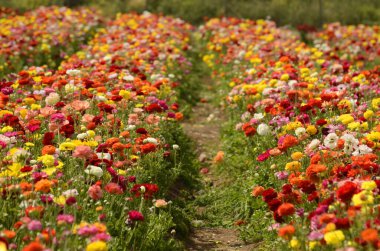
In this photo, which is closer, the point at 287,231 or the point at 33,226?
the point at 33,226

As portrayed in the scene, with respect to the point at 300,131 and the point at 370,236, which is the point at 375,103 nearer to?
the point at 300,131

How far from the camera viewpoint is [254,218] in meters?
5.91

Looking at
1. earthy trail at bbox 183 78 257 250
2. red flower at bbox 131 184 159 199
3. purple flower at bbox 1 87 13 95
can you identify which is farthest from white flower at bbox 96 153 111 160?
purple flower at bbox 1 87 13 95

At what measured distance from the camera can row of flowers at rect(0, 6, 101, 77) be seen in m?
11.9

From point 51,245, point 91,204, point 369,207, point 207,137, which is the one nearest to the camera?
point 51,245

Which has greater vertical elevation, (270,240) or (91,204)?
(91,204)

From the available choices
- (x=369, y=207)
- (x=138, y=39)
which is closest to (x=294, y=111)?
(x=369, y=207)

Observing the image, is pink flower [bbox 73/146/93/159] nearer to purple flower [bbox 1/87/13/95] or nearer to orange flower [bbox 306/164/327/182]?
orange flower [bbox 306/164/327/182]

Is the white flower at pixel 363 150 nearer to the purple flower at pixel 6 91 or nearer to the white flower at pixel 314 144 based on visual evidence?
the white flower at pixel 314 144

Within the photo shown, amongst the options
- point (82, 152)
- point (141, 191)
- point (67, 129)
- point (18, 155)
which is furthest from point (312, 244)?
point (67, 129)

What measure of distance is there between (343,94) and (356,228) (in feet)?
11.9

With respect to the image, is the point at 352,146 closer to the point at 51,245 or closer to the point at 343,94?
the point at 343,94

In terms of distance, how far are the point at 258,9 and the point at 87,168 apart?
1715 cm

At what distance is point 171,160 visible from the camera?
24.3 feet
